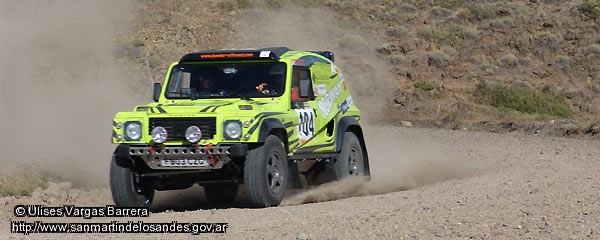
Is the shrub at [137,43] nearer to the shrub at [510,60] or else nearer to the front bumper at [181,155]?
the shrub at [510,60]

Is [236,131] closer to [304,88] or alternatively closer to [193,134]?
[193,134]

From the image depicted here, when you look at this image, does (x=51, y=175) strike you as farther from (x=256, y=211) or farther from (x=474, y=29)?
(x=474, y=29)

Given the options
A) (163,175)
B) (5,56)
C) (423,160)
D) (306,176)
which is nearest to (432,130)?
(423,160)

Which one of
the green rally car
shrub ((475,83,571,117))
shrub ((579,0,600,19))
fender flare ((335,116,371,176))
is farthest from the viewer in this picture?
shrub ((579,0,600,19))

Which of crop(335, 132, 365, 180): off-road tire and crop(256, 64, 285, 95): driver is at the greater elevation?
crop(256, 64, 285, 95): driver

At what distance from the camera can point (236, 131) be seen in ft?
31.3

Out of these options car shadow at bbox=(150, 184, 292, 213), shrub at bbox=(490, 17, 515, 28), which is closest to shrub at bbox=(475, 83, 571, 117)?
shrub at bbox=(490, 17, 515, 28)

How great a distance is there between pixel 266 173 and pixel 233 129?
2.00 ft

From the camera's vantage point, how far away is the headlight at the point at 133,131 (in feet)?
32.1

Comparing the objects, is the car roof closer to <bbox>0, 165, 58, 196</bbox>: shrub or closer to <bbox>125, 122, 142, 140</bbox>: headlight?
<bbox>125, 122, 142, 140</bbox>: headlight

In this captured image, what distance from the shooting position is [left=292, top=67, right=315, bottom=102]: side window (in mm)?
11125

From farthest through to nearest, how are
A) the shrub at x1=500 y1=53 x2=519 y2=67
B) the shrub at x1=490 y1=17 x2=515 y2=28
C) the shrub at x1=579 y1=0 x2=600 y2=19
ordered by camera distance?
the shrub at x1=579 y1=0 x2=600 y2=19
the shrub at x1=490 y1=17 x2=515 y2=28
the shrub at x1=500 y1=53 x2=519 y2=67

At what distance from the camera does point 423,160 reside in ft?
52.1

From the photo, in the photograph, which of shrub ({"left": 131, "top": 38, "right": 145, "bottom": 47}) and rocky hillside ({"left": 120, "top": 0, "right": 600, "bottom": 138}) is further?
shrub ({"left": 131, "top": 38, "right": 145, "bottom": 47})
